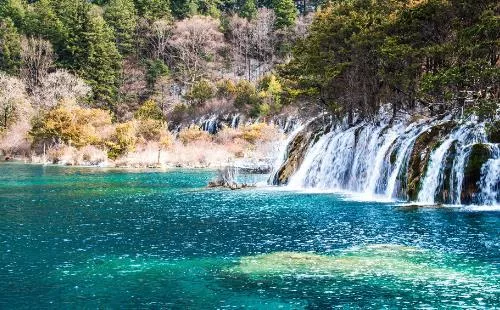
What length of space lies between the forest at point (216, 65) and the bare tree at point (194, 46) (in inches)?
9.8

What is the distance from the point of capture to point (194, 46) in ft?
336

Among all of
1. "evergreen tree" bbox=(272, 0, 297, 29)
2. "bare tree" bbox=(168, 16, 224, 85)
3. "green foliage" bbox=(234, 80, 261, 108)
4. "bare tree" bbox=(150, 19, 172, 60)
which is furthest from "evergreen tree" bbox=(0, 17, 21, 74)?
"evergreen tree" bbox=(272, 0, 297, 29)

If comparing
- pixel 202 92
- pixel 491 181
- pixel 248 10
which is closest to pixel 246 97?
pixel 202 92

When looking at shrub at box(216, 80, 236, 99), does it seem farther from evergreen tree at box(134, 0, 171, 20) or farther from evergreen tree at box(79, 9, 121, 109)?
evergreen tree at box(134, 0, 171, 20)

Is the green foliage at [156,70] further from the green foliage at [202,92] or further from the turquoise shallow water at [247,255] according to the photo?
the turquoise shallow water at [247,255]

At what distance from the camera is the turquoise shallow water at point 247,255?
41.9 ft

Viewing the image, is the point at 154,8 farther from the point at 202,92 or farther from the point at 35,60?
the point at 202,92

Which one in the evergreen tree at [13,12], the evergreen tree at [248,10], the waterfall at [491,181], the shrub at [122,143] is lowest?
the waterfall at [491,181]

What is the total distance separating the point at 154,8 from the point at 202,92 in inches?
1060

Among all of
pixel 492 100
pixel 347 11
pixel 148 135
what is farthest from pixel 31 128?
pixel 492 100

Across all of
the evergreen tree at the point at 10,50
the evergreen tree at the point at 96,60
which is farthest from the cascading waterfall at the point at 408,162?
the evergreen tree at the point at 10,50

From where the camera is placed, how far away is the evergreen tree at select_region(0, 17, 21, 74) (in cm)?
9400

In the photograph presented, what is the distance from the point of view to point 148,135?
74.5 meters

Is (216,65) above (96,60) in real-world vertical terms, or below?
above
